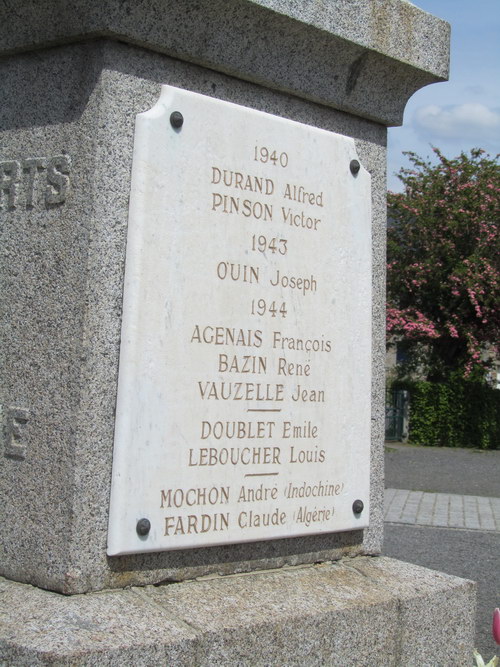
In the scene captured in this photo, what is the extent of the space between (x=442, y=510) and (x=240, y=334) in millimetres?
7517

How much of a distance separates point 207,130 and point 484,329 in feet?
62.3

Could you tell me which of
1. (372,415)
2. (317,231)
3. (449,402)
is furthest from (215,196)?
(449,402)

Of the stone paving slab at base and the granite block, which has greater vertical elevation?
the granite block

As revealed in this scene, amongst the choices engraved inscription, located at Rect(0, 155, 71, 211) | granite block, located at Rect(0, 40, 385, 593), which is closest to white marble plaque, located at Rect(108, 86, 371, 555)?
granite block, located at Rect(0, 40, 385, 593)

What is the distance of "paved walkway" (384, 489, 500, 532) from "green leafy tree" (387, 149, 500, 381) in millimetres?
9883

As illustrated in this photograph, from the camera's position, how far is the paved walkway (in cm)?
898

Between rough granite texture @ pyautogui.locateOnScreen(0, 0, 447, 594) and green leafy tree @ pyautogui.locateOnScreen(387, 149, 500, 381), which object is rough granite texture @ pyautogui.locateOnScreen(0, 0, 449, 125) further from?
green leafy tree @ pyautogui.locateOnScreen(387, 149, 500, 381)

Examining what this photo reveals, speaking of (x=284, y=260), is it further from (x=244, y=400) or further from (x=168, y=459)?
(x=168, y=459)

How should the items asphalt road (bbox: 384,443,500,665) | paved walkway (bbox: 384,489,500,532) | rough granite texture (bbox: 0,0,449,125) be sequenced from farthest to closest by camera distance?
1. paved walkway (bbox: 384,489,500,532)
2. asphalt road (bbox: 384,443,500,665)
3. rough granite texture (bbox: 0,0,449,125)

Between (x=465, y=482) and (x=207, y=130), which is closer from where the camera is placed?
(x=207, y=130)

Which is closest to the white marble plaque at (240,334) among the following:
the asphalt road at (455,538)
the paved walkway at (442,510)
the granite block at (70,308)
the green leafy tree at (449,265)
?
the granite block at (70,308)

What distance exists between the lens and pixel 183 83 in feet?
9.02

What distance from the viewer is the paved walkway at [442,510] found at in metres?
8.98

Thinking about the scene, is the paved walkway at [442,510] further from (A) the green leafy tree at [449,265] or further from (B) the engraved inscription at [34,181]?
(A) the green leafy tree at [449,265]
